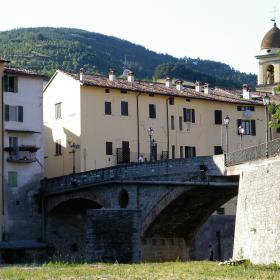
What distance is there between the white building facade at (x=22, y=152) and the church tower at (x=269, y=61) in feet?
123

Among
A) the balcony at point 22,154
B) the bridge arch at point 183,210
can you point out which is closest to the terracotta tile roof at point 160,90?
the balcony at point 22,154

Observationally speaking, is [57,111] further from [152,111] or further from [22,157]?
[22,157]

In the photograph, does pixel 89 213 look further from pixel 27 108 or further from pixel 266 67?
pixel 266 67

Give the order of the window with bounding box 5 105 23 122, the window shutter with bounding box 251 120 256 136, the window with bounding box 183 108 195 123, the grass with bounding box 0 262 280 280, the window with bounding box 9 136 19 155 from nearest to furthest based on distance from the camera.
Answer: the grass with bounding box 0 262 280 280 → the window with bounding box 9 136 19 155 → the window with bounding box 5 105 23 122 → the window with bounding box 183 108 195 123 → the window shutter with bounding box 251 120 256 136

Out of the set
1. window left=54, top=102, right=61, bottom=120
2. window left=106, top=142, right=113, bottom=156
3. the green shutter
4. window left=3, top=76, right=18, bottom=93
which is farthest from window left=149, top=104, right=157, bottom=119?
the green shutter

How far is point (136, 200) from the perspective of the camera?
6725 cm

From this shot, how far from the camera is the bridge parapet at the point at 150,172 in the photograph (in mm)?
62500

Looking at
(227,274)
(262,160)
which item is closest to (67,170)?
(262,160)

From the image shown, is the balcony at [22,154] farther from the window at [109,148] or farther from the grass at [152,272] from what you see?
the grass at [152,272]

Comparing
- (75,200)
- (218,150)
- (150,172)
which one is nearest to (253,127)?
(218,150)

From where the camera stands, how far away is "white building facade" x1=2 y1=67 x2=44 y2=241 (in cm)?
7869

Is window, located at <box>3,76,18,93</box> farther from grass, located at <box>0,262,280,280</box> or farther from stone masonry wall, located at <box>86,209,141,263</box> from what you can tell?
grass, located at <box>0,262,280,280</box>

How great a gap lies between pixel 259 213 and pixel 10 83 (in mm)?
33431

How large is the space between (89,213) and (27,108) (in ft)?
60.4
